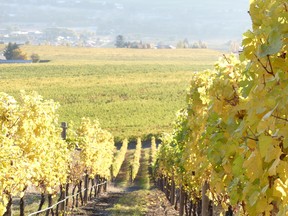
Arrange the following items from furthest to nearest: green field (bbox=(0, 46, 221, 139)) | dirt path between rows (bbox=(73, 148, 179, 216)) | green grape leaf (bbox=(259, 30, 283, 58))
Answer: green field (bbox=(0, 46, 221, 139))
dirt path between rows (bbox=(73, 148, 179, 216))
green grape leaf (bbox=(259, 30, 283, 58))

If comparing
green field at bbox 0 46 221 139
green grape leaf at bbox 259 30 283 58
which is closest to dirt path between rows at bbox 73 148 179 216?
green field at bbox 0 46 221 139

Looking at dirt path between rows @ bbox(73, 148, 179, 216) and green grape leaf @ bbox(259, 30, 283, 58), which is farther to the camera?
dirt path between rows @ bbox(73, 148, 179, 216)

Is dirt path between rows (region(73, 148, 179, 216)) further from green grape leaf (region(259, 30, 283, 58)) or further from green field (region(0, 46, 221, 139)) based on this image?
green grape leaf (region(259, 30, 283, 58))

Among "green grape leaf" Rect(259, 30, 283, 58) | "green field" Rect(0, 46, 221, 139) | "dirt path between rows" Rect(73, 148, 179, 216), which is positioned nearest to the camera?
"green grape leaf" Rect(259, 30, 283, 58)

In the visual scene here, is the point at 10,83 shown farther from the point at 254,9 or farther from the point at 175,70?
the point at 254,9

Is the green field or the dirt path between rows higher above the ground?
the green field

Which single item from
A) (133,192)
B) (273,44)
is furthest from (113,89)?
(273,44)

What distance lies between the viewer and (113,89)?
312 feet

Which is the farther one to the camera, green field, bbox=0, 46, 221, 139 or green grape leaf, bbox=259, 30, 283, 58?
green field, bbox=0, 46, 221, 139

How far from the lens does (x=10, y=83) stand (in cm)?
8700

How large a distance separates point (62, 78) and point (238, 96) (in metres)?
97.8

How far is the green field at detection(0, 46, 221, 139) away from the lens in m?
74.2

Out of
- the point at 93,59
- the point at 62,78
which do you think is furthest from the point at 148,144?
the point at 93,59

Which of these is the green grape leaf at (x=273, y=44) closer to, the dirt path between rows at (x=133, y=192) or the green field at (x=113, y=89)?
the dirt path between rows at (x=133, y=192)
